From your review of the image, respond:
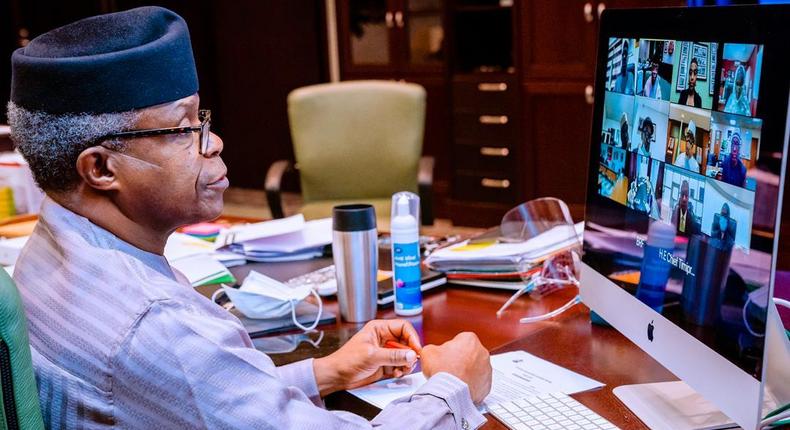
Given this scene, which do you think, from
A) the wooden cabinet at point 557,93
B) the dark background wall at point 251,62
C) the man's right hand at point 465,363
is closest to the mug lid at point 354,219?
the man's right hand at point 465,363

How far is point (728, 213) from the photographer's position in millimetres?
1057

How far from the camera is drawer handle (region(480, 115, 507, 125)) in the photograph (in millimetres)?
4879

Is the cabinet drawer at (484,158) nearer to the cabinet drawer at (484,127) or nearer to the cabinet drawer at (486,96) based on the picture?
the cabinet drawer at (484,127)

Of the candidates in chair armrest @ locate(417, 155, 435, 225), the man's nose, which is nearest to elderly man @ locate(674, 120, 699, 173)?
the man's nose

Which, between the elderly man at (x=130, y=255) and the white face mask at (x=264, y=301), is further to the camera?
the white face mask at (x=264, y=301)

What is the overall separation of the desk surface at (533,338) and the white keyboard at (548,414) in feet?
0.06

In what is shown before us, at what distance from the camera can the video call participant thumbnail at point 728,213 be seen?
1.02 metres

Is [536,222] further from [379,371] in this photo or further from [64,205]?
[64,205]

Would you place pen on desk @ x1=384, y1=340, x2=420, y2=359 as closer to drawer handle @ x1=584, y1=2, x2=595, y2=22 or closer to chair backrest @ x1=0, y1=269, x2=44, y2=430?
chair backrest @ x1=0, y1=269, x2=44, y2=430

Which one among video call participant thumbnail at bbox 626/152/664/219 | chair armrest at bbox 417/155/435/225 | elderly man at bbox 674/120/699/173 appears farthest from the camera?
chair armrest at bbox 417/155/435/225

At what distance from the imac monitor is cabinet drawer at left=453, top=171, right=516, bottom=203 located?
3483 millimetres

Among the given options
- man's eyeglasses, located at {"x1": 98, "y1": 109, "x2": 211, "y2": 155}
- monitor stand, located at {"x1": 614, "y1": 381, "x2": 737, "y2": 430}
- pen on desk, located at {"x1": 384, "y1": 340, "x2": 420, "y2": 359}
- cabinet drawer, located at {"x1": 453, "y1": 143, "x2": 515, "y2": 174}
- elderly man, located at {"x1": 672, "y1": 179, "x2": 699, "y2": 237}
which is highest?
man's eyeglasses, located at {"x1": 98, "y1": 109, "x2": 211, "y2": 155}

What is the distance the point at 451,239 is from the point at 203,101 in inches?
183

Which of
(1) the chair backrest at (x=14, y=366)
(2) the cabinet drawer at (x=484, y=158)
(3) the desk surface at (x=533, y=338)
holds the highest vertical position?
(1) the chair backrest at (x=14, y=366)
